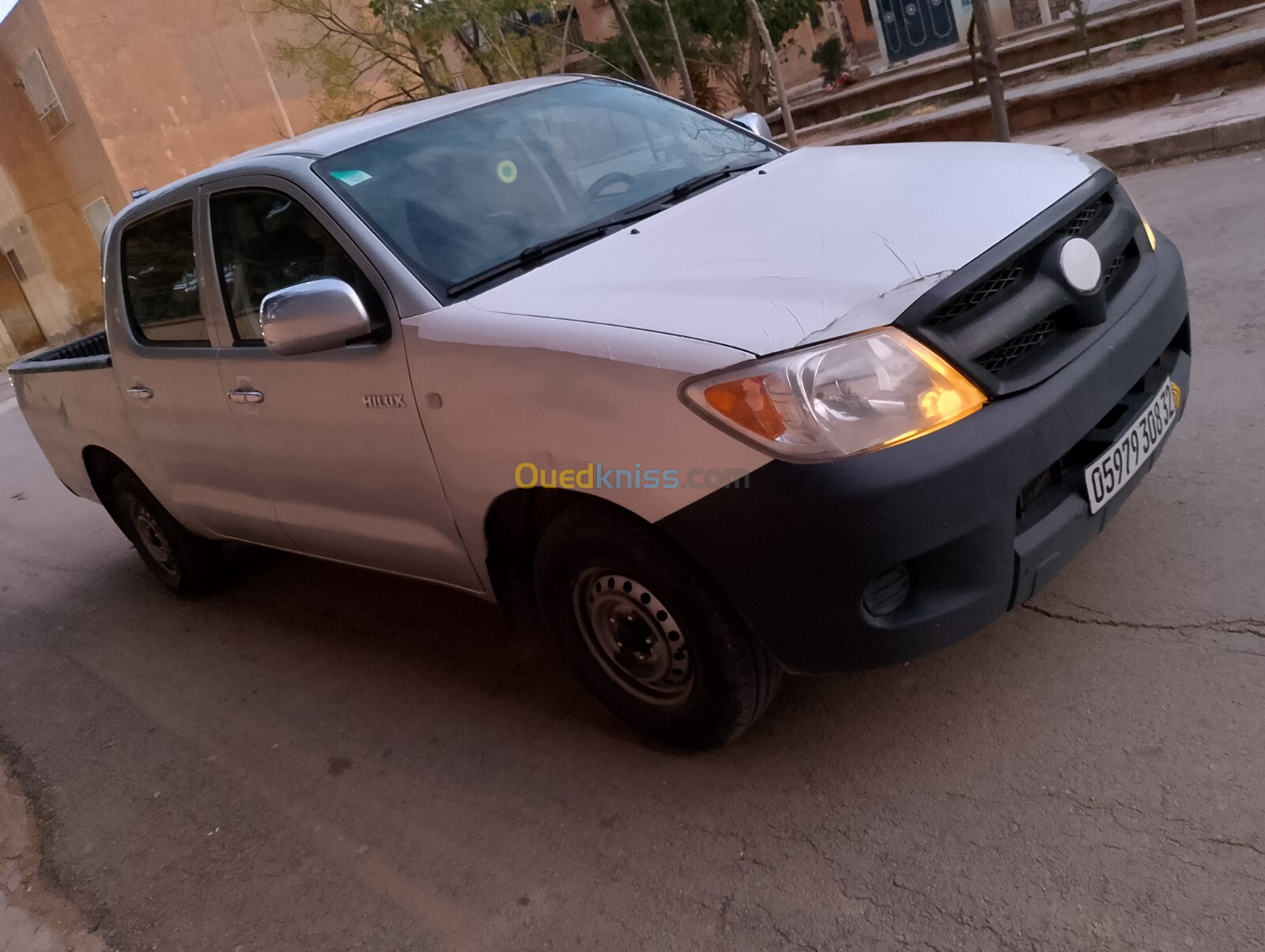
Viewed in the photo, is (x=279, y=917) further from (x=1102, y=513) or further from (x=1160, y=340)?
(x=1160, y=340)

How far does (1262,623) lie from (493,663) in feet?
7.69

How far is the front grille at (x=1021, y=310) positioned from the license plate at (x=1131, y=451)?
276 millimetres

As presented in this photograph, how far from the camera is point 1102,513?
254cm

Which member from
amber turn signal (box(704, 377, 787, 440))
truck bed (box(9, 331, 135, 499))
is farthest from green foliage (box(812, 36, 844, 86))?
amber turn signal (box(704, 377, 787, 440))

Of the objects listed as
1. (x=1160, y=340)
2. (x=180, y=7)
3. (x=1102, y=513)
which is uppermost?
(x=180, y=7)

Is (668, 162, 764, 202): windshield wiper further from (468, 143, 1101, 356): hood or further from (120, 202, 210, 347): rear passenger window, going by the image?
(120, 202, 210, 347): rear passenger window

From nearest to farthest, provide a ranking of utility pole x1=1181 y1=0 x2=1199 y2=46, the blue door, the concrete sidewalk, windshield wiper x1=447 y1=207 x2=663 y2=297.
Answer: windshield wiper x1=447 y1=207 x2=663 y2=297 → the concrete sidewalk → utility pole x1=1181 y1=0 x2=1199 y2=46 → the blue door

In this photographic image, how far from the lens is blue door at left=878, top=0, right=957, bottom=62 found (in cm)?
2127

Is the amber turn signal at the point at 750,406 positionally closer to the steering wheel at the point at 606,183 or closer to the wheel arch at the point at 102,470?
the steering wheel at the point at 606,183

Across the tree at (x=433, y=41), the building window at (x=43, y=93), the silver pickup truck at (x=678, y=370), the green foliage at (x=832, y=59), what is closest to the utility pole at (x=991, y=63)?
the silver pickup truck at (x=678, y=370)

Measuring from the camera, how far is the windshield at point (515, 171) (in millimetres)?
3018

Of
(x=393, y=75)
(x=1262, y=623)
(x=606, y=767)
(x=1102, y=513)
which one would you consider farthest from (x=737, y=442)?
(x=393, y=75)

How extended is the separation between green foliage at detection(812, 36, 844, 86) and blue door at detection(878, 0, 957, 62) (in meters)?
1.20

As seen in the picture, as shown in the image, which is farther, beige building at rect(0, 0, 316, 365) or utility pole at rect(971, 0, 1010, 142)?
beige building at rect(0, 0, 316, 365)
